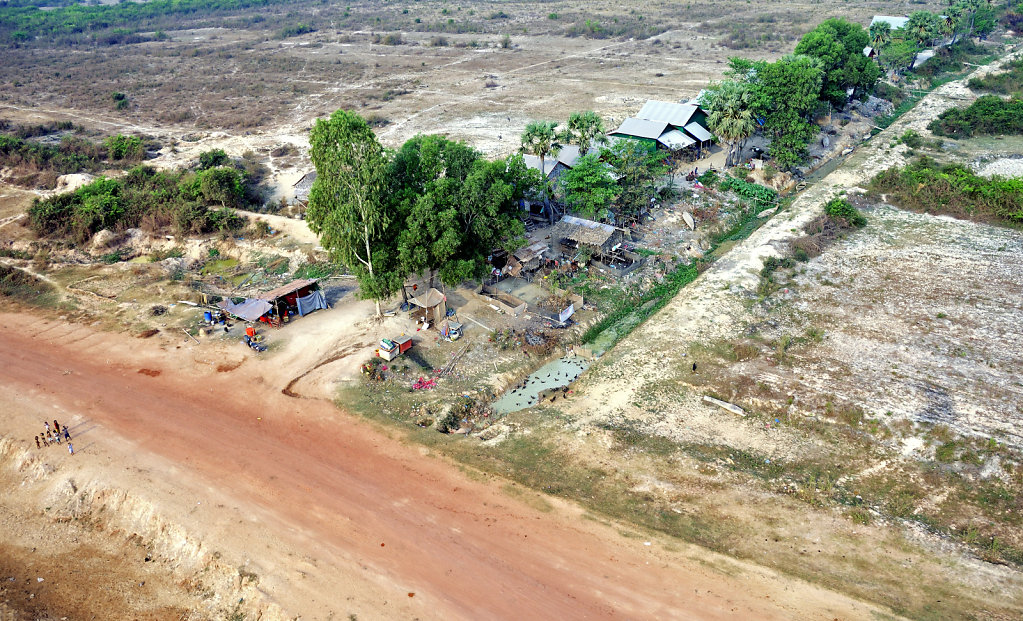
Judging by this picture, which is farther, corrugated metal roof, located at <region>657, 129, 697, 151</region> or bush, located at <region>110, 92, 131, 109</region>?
bush, located at <region>110, 92, 131, 109</region>

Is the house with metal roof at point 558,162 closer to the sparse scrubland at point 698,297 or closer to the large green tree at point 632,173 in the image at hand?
the sparse scrubland at point 698,297

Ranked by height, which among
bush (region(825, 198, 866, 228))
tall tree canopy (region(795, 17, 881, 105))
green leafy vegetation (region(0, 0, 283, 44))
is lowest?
bush (region(825, 198, 866, 228))

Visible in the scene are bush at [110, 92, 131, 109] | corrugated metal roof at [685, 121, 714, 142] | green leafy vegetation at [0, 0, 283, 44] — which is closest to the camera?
corrugated metal roof at [685, 121, 714, 142]

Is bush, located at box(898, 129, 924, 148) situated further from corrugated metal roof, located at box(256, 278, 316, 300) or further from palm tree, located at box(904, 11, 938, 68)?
corrugated metal roof, located at box(256, 278, 316, 300)

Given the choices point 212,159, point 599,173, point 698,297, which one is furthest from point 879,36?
point 212,159

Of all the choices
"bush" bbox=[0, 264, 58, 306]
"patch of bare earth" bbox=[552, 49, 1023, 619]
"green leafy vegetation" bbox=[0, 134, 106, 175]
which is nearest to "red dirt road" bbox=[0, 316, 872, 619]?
"patch of bare earth" bbox=[552, 49, 1023, 619]

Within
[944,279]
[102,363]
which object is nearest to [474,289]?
[102,363]

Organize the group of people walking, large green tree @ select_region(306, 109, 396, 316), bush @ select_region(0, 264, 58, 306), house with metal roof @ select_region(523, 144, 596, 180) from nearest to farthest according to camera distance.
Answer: the group of people walking → large green tree @ select_region(306, 109, 396, 316) → bush @ select_region(0, 264, 58, 306) → house with metal roof @ select_region(523, 144, 596, 180)
